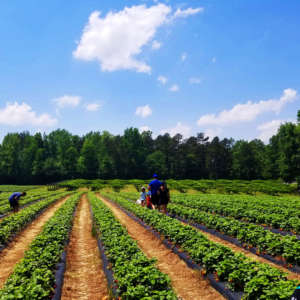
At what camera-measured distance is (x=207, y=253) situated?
7059 mm

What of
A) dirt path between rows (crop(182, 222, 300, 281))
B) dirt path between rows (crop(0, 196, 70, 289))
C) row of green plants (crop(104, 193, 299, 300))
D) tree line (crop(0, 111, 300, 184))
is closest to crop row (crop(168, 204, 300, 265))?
dirt path between rows (crop(182, 222, 300, 281))

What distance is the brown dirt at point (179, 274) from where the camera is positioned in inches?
236

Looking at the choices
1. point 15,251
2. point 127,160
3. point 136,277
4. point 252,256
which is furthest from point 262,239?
point 127,160

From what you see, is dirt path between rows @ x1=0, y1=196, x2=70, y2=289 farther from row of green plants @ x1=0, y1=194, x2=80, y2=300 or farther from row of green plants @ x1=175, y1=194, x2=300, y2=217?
row of green plants @ x1=175, y1=194, x2=300, y2=217

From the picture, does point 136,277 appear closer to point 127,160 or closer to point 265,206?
point 265,206

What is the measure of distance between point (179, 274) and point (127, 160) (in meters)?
87.7

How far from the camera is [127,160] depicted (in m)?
94.4

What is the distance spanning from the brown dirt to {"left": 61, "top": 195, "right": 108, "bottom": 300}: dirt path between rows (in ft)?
6.44

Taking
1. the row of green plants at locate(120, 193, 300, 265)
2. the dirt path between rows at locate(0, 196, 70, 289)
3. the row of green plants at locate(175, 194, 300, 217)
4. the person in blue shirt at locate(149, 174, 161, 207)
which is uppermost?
the person in blue shirt at locate(149, 174, 161, 207)

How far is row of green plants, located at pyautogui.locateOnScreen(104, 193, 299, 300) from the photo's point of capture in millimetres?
4824

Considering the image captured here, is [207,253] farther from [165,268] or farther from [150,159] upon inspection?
[150,159]

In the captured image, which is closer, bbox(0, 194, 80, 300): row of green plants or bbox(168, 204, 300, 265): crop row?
bbox(0, 194, 80, 300): row of green plants

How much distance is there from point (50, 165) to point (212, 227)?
277 feet

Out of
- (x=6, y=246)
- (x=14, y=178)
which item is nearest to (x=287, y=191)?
(x=6, y=246)
